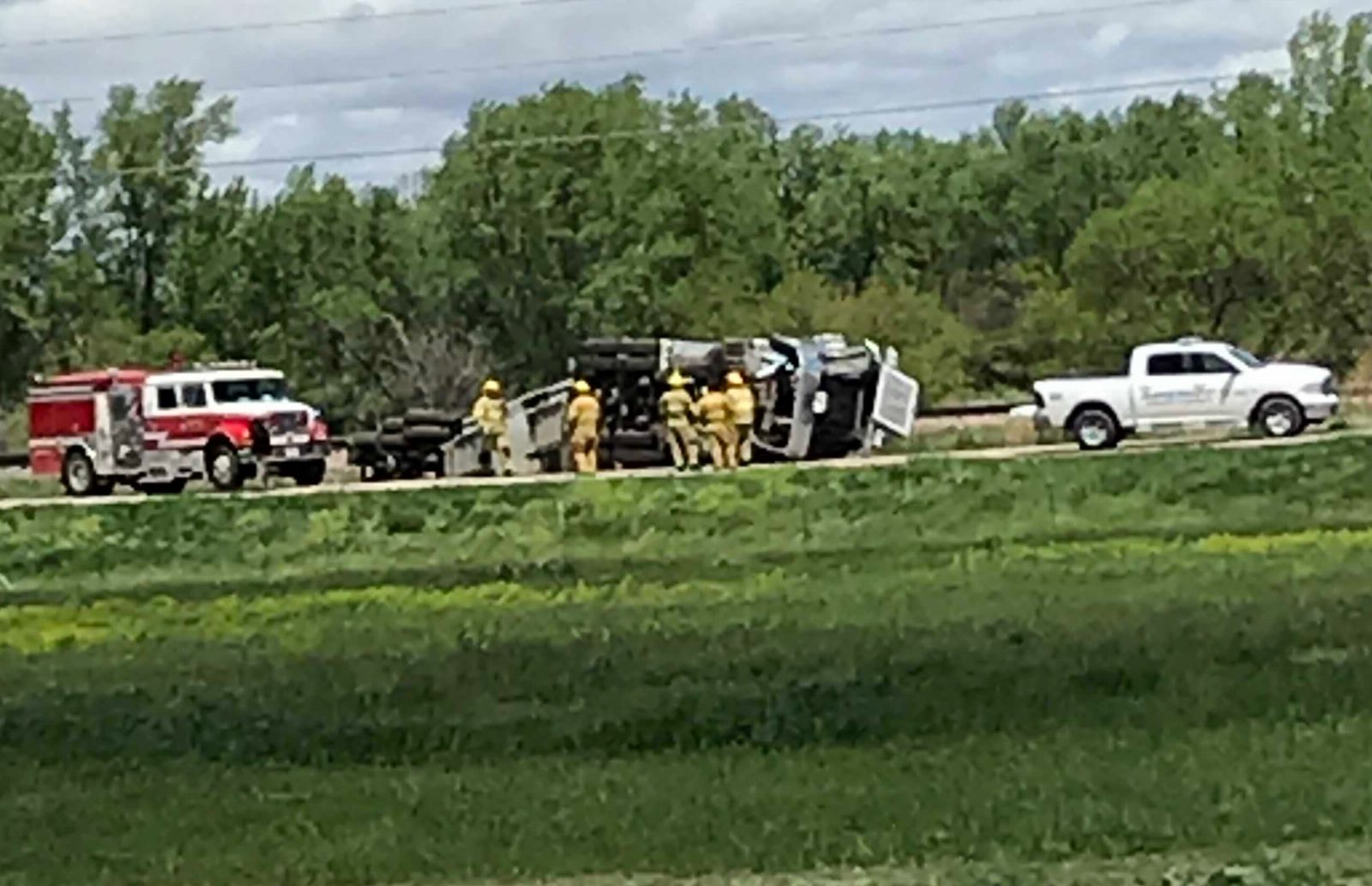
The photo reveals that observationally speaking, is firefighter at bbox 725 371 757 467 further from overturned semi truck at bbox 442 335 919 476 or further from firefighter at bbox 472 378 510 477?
firefighter at bbox 472 378 510 477

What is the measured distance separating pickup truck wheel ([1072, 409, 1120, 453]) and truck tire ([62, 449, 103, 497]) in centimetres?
1905

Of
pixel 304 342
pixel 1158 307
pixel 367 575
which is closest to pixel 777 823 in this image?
pixel 367 575

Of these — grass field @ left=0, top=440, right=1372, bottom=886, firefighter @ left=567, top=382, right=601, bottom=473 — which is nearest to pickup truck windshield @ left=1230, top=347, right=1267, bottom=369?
firefighter @ left=567, top=382, right=601, bottom=473

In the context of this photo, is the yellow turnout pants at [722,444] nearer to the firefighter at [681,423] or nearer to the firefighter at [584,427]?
the firefighter at [681,423]

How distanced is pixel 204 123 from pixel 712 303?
2155 cm

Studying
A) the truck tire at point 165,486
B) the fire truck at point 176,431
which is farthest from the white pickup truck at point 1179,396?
the truck tire at point 165,486

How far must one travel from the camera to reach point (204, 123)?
91.8 meters

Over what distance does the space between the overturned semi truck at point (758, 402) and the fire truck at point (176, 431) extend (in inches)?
142

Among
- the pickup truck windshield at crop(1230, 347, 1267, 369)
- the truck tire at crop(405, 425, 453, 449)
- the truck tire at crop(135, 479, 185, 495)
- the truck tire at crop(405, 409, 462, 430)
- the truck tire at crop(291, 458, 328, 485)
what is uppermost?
the pickup truck windshield at crop(1230, 347, 1267, 369)

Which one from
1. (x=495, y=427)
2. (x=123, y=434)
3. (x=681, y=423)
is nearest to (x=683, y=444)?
(x=681, y=423)

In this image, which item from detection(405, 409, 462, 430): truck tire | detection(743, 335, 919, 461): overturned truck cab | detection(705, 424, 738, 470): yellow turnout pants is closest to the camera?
detection(705, 424, 738, 470): yellow turnout pants

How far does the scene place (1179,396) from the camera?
48125 millimetres

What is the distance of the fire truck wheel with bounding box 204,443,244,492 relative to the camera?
169 feet

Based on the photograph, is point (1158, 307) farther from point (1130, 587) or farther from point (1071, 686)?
point (1071, 686)
